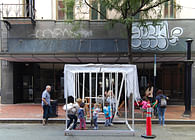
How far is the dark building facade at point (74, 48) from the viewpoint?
14.1m

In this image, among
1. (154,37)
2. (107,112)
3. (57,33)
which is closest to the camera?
(107,112)

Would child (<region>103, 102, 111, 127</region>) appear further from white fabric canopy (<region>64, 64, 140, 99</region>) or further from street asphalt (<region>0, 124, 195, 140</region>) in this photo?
white fabric canopy (<region>64, 64, 140, 99</region>)

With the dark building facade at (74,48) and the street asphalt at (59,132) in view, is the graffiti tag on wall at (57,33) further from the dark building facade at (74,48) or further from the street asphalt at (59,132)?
the street asphalt at (59,132)

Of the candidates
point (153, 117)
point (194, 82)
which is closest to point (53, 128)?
point (153, 117)

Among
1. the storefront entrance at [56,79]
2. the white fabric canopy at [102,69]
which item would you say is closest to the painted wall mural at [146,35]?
the storefront entrance at [56,79]

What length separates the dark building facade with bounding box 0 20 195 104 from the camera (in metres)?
14.1

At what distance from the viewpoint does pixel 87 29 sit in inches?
587

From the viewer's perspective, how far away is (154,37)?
47.3 ft

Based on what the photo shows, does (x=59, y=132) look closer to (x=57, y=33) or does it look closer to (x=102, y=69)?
(x=102, y=69)

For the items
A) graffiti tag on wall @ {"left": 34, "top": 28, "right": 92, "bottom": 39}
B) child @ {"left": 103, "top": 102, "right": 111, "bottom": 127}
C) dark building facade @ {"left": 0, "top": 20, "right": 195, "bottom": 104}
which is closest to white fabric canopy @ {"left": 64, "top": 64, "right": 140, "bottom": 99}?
child @ {"left": 103, "top": 102, "right": 111, "bottom": 127}

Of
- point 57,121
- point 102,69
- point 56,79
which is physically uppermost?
point 102,69

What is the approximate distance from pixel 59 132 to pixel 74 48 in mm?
7485

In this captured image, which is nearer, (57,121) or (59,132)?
(59,132)

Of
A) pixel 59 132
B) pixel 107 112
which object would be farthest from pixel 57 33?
pixel 59 132
